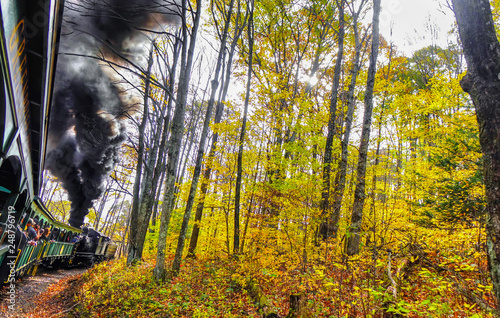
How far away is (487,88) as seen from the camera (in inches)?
103

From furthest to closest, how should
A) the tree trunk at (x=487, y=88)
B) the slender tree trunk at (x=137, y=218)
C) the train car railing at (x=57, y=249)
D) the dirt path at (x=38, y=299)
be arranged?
1. the slender tree trunk at (x=137, y=218)
2. the train car railing at (x=57, y=249)
3. the dirt path at (x=38, y=299)
4. the tree trunk at (x=487, y=88)

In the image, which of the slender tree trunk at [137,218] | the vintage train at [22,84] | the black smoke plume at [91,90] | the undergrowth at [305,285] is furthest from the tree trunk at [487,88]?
the slender tree trunk at [137,218]

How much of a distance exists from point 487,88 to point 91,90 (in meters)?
8.80

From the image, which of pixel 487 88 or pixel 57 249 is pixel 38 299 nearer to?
pixel 57 249

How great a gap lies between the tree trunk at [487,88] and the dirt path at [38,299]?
9020mm

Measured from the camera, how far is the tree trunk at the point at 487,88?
2361 millimetres

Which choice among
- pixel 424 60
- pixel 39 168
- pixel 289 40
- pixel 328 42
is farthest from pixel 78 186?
pixel 424 60

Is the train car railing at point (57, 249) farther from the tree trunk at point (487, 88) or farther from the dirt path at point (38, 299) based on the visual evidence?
the tree trunk at point (487, 88)

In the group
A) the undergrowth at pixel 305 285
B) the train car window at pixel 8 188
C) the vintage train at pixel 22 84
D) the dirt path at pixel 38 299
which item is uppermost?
the vintage train at pixel 22 84

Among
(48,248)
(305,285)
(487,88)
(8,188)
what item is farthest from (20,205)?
(487,88)

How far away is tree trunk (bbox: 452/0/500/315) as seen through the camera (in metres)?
2.36

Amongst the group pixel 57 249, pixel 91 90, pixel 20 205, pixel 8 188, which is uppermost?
pixel 91 90

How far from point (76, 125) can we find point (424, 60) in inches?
765

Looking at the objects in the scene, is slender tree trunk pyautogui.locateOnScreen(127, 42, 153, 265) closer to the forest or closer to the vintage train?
the forest
